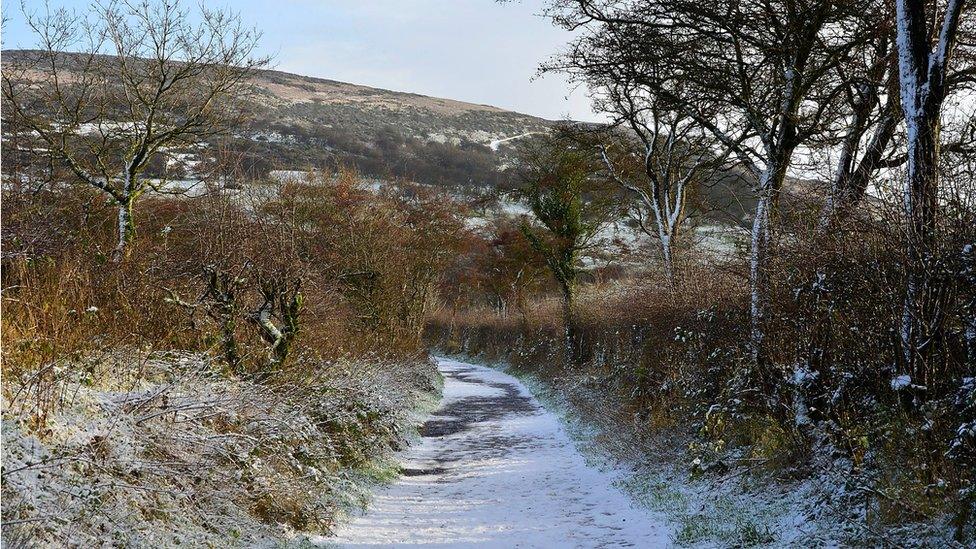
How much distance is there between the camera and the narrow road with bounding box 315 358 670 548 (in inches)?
263

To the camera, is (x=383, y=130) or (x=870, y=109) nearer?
(x=870, y=109)

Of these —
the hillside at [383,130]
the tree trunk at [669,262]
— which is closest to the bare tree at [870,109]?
the tree trunk at [669,262]

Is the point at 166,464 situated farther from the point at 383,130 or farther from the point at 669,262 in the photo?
the point at 383,130

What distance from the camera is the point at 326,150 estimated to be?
65.1 m

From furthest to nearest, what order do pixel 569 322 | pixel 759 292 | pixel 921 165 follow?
pixel 569 322 → pixel 759 292 → pixel 921 165

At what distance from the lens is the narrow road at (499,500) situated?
667cm

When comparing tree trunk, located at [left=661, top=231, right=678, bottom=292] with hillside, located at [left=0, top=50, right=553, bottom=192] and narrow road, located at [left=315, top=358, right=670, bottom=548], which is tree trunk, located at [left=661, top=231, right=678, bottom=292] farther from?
hillside, located at [left=0, top=50, right=553, bottom=192]

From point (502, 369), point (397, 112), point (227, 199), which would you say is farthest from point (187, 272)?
point (397, 112)

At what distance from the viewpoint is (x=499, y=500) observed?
830 centimetres

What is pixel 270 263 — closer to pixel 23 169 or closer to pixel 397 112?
pixel 23 169

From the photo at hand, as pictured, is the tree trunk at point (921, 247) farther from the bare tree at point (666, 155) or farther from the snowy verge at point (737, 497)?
the bare tree at point (666, 155)

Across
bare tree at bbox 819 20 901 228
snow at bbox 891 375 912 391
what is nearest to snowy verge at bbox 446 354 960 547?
snow at bbox 891 375 912 391

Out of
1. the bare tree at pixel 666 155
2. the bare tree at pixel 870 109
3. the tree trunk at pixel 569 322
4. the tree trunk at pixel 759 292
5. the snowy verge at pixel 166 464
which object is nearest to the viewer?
the snowy verge at pixel 166 464

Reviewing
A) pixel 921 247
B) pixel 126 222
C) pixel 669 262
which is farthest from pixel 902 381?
pixel 126 222
